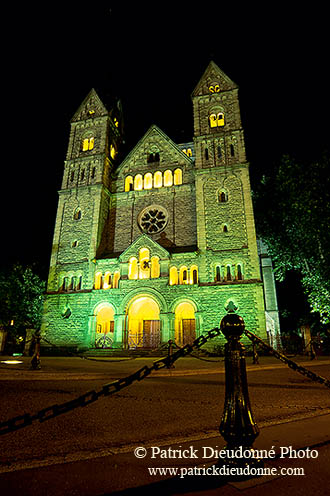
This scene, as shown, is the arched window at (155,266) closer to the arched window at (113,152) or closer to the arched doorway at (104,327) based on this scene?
the arched doorway at (104,327)

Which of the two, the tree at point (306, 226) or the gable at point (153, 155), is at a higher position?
the gable at point (153, 155)

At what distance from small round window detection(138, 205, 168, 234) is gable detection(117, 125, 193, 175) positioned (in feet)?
13.4

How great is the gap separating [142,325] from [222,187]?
515 inches

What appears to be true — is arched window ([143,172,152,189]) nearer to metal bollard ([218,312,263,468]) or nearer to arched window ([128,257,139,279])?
arched window ([128,257,139,279])

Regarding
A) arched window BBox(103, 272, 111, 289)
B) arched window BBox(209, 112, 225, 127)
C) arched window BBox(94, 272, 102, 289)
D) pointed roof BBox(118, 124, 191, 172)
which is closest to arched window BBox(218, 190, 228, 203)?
pointed roof BBox(118, 124, 191, 172)

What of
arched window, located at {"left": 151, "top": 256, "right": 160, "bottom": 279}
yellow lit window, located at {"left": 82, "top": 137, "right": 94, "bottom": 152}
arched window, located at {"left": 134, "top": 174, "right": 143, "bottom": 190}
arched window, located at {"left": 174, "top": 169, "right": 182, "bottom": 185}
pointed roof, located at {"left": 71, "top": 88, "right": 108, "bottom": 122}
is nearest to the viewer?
arched window, located at {"left": 151, "top": 256, "right": 160, "bottom": 279}

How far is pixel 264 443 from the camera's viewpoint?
2.88 m

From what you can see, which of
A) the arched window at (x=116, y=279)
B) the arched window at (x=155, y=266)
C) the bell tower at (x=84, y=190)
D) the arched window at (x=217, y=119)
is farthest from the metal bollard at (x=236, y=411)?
the arched window at (x=217, y=119)

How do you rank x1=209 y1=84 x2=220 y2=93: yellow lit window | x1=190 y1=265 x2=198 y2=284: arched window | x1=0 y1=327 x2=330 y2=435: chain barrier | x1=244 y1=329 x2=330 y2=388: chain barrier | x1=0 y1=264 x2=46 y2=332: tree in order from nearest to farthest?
x1=0 y1=327 x2=330 y2=435: chain barrier, x1=244 y1=329 x2=330 y2=388: chain barrier, x1=190 y1=265 x2=198 y2=284: arched window, x1=0 y1=264 x2=46 y2=332: tree, x1=209 y1=84 x2=220 y2=93: yellow lit window

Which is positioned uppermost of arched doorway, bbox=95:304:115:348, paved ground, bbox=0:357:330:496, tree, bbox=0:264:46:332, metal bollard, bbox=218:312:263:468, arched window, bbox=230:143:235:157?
arched window, bbox=230:143:235:157

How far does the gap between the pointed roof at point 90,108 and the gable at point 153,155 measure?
5728 millimetres

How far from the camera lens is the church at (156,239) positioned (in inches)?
826

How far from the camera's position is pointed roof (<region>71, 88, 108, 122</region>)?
1195 inches

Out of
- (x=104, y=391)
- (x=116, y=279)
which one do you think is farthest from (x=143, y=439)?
(x=116, y=279)
